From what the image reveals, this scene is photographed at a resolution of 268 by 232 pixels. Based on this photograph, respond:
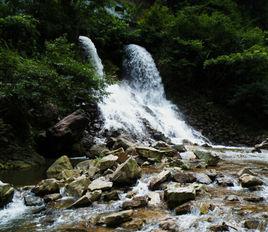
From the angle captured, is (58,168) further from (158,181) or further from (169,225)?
(169,225)

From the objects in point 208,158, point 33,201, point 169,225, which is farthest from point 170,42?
point 169,225

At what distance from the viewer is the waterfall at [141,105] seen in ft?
54.4

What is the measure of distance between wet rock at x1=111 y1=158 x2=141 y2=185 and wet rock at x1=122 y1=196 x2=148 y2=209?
121 cm

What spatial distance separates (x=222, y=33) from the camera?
22.9 m

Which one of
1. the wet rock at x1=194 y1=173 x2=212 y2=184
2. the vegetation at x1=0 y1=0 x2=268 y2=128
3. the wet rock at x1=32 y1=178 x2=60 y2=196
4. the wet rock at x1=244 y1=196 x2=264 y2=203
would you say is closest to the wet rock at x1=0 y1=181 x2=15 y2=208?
the wet rock at x1=32 y1=178 x2=60 y2=196

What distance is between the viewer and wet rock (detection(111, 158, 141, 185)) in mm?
8000

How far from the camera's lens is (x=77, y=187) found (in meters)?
7.69

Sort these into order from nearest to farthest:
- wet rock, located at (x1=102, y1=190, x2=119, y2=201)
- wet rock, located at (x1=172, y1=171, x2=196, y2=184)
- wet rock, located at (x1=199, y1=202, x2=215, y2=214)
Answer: wet rock, located at (x1=199, y1=202, x2=215, y2=214) < wet rock, located at (x1=102, y1=190, x2=119, y2=201) < wet rock, located at (x1=172, y1=171, x2=196, y2=184)

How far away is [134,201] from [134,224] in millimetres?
981

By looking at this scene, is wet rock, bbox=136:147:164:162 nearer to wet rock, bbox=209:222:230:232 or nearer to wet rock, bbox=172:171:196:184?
wet rock, bbox=172:171:196:184

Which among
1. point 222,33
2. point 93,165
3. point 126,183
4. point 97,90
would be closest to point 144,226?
point 126,183

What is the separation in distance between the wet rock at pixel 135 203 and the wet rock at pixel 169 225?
87cm

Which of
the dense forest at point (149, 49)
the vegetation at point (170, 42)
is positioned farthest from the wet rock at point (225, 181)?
the vegetation at point (170, 42)

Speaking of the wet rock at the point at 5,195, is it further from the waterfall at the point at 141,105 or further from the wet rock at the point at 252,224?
the waterfall at the point at 141,105
